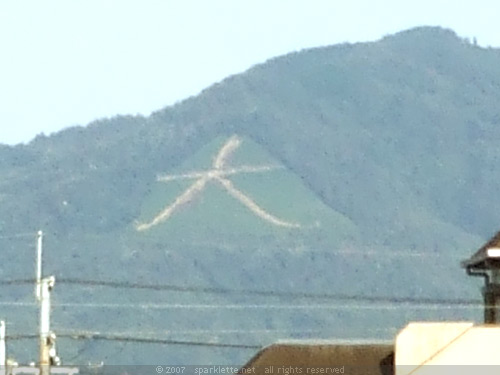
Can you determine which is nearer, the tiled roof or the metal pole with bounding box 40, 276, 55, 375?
the metal pole with bounding box 40, 276, 55, 375

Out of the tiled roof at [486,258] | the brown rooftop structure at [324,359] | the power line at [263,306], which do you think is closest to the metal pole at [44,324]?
the tiled roof at [486,258]

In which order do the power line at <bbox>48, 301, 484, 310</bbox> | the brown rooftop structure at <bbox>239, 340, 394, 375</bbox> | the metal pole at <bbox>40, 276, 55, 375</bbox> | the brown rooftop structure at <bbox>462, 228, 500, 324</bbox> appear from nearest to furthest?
the metal pole at <bbox>40, 276, 55, 375</bbox> → the brown rooftop structure at <bbox>462, 228, 500, 324</bbox> → the brown rooftop structure at <bbox>239, 340, 394, 375</bbox> → the power line at <bbox>48, 301, 484, 310</bbox>

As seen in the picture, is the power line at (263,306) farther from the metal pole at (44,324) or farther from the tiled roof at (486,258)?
the metal pole at (44,324)

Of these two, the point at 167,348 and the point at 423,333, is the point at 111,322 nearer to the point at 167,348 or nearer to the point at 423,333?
the point at 167,348

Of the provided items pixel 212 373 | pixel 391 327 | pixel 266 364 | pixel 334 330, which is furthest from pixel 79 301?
pixel 266 364

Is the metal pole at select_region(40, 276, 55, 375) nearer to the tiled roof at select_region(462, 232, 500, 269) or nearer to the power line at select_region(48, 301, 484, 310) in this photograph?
the tiled roof at select_region(462, 232, 500, 269)

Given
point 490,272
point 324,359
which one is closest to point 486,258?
point 490,272

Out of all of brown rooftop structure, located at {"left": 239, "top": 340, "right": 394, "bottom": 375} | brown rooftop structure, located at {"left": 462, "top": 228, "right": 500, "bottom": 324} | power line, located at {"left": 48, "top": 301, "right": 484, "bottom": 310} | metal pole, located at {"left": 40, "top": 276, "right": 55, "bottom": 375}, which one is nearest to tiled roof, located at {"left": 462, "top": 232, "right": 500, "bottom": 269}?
brown rooftop structure, located at {"left": 462, "top": 228, "right": 500, "bottom": 324}

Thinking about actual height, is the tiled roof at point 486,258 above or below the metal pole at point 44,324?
above

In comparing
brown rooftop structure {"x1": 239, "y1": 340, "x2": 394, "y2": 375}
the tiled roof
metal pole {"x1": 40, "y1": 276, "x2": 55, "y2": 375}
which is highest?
the tiled roof
